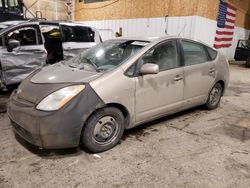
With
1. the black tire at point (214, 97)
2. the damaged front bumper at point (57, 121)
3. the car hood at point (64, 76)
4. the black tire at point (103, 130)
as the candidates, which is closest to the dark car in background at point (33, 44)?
the car hood at point (64, 76)

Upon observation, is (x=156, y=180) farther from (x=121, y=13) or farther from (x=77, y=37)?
(x=121, y=13)

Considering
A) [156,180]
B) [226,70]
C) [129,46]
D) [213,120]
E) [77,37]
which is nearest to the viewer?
[156,180]

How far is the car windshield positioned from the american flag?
32.7 feet

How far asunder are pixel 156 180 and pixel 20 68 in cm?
436

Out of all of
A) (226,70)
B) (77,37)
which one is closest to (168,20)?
(77,37)

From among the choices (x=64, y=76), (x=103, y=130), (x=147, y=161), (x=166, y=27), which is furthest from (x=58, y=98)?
(x=166, y=27)

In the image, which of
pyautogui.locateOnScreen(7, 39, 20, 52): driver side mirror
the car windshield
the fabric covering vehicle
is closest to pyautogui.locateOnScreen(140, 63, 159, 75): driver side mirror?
the fabric covering vehicle

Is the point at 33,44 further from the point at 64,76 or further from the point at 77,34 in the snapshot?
the point at 64,76

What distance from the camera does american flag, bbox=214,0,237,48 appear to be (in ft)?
40.1

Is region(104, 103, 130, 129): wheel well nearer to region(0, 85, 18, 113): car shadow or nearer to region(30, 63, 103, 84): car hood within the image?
region(30, 63, 103, 84): car hood

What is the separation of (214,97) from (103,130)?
2.82 m

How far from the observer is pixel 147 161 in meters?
2.92

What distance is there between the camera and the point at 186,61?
391 centimetres

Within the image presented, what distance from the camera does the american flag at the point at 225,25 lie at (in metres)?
12.2
